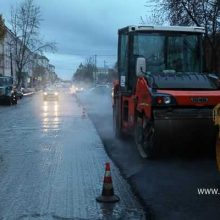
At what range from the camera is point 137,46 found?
527 inches

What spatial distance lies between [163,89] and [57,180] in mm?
3178

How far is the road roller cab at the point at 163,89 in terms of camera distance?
10672mm

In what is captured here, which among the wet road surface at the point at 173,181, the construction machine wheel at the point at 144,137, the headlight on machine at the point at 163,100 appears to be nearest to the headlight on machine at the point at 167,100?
the headlight on machine at the point at 163,100

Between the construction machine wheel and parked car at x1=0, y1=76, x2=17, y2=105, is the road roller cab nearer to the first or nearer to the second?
the construction machine wheel

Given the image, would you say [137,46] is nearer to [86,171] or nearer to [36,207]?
[86,171]

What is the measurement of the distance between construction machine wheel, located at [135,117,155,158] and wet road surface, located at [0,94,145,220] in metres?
0.86

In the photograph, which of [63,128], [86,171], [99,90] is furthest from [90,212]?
[99,90]

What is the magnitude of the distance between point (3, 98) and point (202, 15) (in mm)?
22105

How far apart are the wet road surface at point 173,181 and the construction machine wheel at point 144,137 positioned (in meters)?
0.18

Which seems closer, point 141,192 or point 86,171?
point 141,192

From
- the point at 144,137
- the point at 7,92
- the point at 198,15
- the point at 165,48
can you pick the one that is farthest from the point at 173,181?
the point at 7,92

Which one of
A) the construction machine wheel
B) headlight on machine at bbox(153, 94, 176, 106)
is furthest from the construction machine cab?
headlight on machine at bbox(153, 94, 176, 106)

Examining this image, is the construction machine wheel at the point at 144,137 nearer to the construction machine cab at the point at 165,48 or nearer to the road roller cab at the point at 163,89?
the road roller cab at the point at 163,89

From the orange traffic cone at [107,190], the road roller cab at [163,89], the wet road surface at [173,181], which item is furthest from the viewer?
the road roller cab at [163,89]
